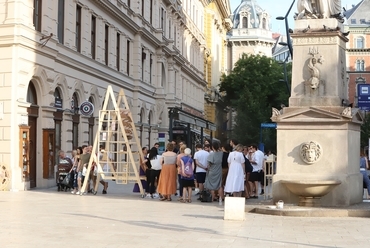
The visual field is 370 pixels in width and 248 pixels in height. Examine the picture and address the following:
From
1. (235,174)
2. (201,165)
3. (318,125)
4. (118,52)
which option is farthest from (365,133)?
(318,125)

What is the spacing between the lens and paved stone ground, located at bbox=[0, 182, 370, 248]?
11.5 meters

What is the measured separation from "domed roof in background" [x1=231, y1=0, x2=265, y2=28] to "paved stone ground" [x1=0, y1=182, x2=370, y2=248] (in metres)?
103

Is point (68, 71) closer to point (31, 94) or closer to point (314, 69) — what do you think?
point (31, 94)

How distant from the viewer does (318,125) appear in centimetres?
1727

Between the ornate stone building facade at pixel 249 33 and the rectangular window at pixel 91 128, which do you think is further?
the ornate stone building facade at pixel 249 33

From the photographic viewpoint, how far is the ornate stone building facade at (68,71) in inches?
996

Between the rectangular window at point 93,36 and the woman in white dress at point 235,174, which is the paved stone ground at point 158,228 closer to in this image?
the woman in white dress at point 235,174

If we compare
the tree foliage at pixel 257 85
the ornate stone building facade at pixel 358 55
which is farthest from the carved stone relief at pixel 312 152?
the ornate stone building facade at pixel 358 55

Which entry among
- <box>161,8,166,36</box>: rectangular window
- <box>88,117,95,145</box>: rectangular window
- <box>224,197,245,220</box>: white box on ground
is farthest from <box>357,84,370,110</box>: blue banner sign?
<box>161,8,166,36</box>: rectangular window

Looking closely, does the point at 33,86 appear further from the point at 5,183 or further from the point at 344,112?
the point at 344,112

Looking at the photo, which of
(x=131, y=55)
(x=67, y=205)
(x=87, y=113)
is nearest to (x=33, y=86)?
(x=87, y=113)

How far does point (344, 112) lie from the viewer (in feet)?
55.9

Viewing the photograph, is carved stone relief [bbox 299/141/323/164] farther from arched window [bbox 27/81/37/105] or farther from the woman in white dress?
arched window [bbox 27/81/37/105]

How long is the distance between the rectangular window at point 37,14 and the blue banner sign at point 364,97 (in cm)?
1293
